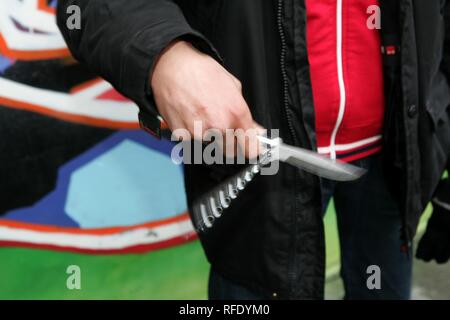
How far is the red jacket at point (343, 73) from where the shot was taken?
89cm

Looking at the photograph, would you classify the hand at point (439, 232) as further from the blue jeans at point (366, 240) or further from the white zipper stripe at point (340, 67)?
the white zipper stripe at point (340, 67)

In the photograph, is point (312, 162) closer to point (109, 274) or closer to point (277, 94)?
point (277, 94)

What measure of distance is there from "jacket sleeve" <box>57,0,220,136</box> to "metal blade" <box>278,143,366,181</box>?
0.59 ft

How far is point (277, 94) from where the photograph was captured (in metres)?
0.89

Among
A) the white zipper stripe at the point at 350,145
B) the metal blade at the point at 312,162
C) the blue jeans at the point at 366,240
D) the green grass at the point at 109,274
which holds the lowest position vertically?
the green grass at the point at 109,274

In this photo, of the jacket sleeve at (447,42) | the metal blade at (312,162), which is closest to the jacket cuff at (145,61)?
the metal blade at (312,162)

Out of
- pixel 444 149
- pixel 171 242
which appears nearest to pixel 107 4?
pixel 444 149

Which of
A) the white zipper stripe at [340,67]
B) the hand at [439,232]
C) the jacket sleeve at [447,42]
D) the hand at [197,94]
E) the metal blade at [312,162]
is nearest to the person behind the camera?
the hand at [197,94]

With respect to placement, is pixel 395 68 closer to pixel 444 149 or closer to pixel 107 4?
pixel 444 149

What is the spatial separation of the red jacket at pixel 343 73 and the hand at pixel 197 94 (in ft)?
1.08

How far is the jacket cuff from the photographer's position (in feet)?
2.07

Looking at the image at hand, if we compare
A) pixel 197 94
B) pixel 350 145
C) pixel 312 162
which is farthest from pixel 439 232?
pixel 197 94
